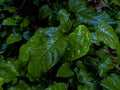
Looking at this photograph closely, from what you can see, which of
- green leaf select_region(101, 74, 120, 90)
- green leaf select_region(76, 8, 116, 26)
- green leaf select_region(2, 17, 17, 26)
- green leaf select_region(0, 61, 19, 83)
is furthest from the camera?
green leaf select_region(2, 17, 17, 26)

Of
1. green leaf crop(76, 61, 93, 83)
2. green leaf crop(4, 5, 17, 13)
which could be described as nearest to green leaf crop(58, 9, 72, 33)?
green leaf crop(76, 61, 93, 83)

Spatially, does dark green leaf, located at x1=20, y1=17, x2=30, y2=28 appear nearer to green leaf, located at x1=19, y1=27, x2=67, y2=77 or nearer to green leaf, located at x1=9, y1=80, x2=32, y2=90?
green leaf, located at x1=19, y1=27, x2=67, y2=77

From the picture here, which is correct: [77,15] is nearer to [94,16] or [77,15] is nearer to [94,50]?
[94,16]

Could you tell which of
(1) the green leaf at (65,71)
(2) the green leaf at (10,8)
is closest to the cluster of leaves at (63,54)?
(1) the green leaf at (65,71)

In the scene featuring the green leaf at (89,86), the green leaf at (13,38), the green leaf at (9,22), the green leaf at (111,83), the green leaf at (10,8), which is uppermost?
the green leaf at (10,8)

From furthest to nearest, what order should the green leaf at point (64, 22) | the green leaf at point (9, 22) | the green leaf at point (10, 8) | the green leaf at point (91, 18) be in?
the green leaf at point (10, 8), the green leaf at point (9, 22), the green leaf at point (91, 18), the green leaf at point (64, 22)

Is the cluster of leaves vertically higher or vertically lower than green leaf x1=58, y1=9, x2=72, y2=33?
lower

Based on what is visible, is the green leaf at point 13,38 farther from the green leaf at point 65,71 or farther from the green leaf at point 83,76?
the green leaf at point 83,76

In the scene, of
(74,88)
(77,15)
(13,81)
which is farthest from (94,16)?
(13,81)

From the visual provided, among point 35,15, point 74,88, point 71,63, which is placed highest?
point 35,15
